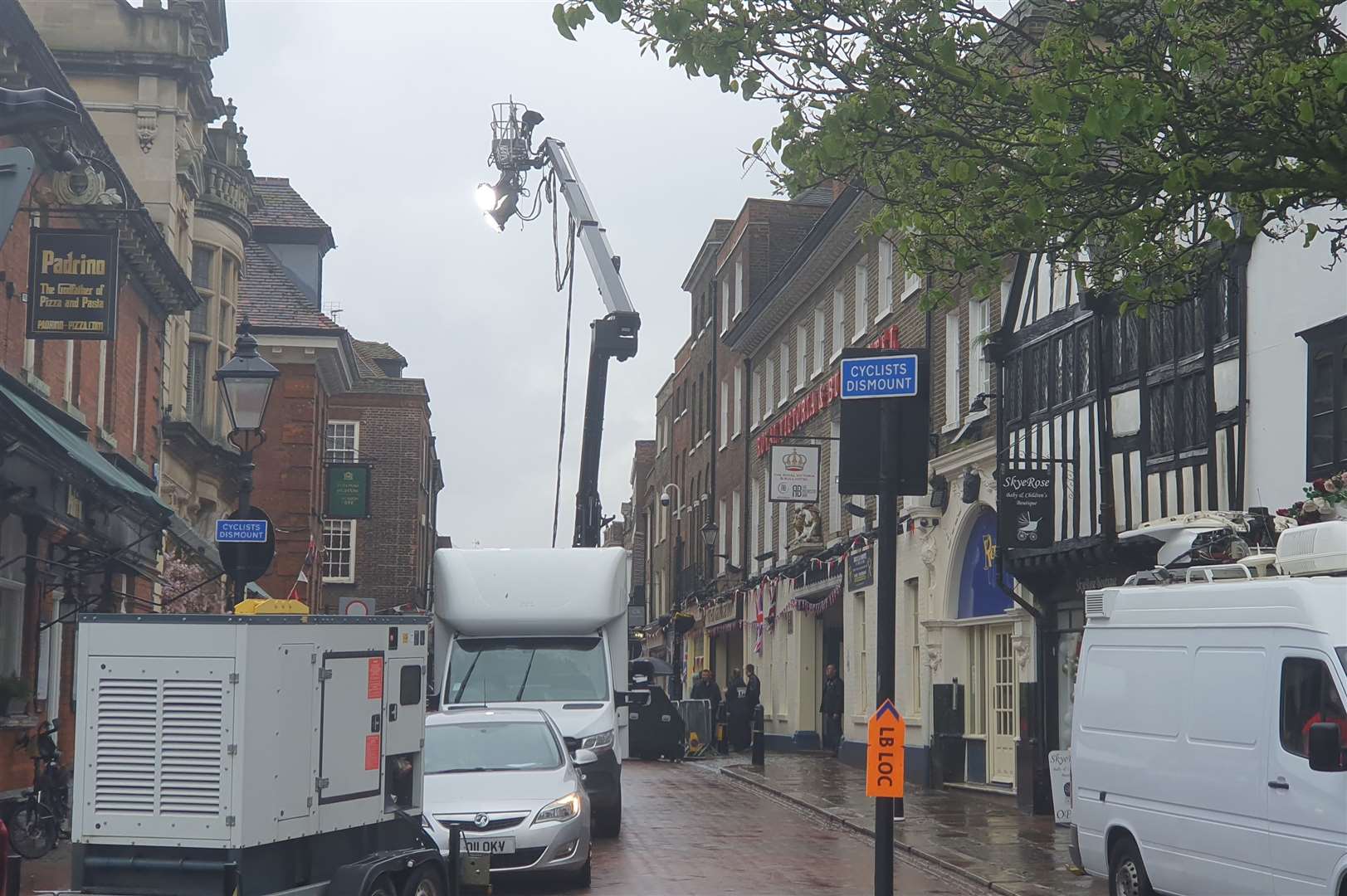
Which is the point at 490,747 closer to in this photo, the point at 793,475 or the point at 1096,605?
the point at 1096,605

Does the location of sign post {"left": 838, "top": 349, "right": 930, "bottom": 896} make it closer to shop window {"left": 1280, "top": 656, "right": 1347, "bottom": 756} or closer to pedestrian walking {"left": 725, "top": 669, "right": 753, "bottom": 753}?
shop window {"left": 1280, "top": 656, "right": 1347, "bottom": 756}

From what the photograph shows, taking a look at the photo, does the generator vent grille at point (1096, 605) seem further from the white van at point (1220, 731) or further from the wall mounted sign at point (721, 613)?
the wall mounted sign at point (721, 613)

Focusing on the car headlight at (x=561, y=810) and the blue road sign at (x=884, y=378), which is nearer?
the blue road sign at (x=884, y=378)

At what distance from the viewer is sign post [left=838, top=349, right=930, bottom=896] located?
9.87 meters

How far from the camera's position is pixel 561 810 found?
13.8m

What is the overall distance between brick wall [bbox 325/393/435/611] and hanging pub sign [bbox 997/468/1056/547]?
142 ft

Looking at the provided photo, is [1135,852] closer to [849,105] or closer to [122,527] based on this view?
[849,105]

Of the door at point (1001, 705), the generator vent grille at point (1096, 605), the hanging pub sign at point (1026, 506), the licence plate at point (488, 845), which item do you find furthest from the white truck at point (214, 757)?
the door at point (1001, 705)

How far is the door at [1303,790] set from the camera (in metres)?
9.68

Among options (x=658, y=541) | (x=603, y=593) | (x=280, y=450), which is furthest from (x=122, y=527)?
(x=658, y=541)

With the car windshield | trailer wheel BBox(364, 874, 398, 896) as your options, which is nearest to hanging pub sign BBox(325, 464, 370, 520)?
the car windshield

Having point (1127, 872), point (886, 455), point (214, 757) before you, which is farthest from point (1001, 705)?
point (214, 757)

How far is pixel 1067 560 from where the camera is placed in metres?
20.0

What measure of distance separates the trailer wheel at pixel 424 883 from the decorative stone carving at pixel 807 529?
24.5 meters
